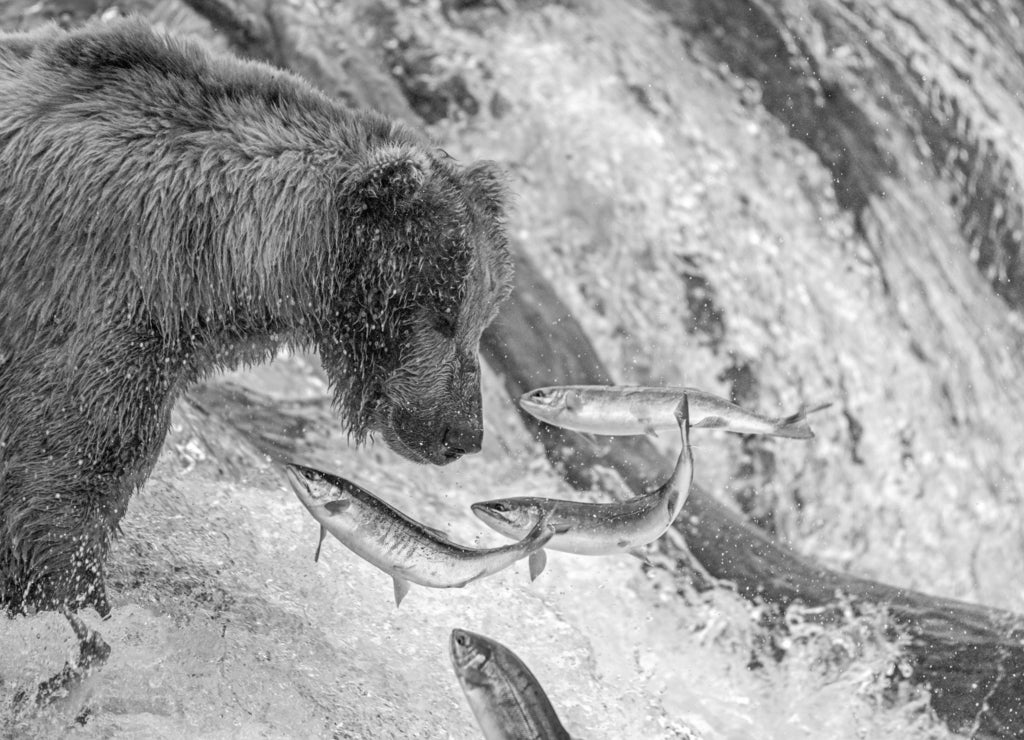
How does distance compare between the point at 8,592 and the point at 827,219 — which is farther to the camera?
the point at 827,219

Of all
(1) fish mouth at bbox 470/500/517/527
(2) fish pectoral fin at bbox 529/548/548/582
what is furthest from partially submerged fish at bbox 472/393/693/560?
(2) fish pectoral fin at bbox 529/548/548/582

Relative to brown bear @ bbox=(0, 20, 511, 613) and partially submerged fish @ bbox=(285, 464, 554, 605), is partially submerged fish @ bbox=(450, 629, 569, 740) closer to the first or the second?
partially submerged fish @ bbox=(285, 464, 554, 605)

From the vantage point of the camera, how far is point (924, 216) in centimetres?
854

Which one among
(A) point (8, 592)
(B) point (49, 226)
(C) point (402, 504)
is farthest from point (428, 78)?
(A) point (8, 592)

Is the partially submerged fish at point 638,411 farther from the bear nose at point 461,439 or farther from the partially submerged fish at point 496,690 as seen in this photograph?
the partially submerged fish at point 496,690

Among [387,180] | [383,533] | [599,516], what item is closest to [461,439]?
[599,516]

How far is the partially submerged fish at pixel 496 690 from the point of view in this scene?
130 inches

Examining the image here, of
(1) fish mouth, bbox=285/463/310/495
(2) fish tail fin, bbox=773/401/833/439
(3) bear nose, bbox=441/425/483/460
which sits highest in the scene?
(2) fish tail fin, bbox=773/401/833/439

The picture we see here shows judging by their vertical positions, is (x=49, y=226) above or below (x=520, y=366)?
above

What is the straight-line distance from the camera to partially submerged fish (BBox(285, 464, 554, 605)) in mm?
3758

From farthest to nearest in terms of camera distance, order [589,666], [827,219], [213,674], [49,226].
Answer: [827,219]
[589,666]
[213,674]
[49,226]

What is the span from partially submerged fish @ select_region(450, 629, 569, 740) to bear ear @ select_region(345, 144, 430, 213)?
1611mm

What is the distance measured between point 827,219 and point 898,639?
350 cm

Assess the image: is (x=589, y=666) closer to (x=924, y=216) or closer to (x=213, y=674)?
(x=213, y=674)
